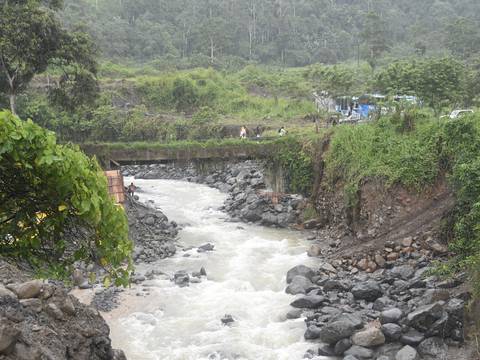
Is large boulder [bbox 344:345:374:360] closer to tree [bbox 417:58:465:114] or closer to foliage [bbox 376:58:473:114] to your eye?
foliage [bbox 376:58:473:114]

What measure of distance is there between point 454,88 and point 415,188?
1464cm

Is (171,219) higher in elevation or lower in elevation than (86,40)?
lower

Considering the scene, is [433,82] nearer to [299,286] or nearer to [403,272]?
[403,272]

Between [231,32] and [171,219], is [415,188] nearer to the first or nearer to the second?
[171,219]

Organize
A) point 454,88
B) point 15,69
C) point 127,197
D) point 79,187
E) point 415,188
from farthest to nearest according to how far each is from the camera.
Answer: point 454,88, point 127,197, point 15,69, point 415,188, point 79,187

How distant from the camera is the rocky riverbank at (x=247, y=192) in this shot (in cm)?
2325

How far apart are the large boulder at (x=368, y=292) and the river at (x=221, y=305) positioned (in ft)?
6.33

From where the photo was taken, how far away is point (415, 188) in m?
17.5

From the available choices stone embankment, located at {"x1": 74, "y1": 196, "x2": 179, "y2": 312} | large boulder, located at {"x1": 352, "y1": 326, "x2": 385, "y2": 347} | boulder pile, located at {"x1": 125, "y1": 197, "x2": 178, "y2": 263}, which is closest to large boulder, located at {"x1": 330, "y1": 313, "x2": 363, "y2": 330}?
large boulder, located at {"x1": 352, "y1": 326, "x2": 385, "y2": 347}

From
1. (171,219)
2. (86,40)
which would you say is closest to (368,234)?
(171,219)

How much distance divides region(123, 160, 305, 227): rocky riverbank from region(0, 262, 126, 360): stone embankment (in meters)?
15.1

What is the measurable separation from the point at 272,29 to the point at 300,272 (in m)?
63.0

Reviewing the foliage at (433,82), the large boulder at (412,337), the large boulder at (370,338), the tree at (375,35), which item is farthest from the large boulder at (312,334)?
the tree at (375,35)

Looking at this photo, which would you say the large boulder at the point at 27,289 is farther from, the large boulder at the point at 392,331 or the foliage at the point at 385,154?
the foliage at the point at 385,154
